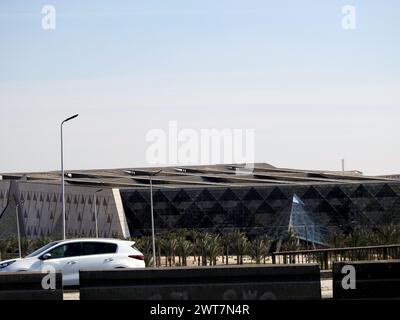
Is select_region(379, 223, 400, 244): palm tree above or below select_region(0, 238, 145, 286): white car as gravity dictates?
below

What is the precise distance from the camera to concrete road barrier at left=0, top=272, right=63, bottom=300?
14.7 meters

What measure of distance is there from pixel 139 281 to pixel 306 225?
226ft

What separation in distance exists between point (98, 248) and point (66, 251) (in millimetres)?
869

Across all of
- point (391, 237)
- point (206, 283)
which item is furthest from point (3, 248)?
point (206, 283)

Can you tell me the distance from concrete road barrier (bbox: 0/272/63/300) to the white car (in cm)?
773

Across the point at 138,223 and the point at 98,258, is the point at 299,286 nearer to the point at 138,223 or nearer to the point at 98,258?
the point at 98,258

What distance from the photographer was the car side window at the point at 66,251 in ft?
77.2

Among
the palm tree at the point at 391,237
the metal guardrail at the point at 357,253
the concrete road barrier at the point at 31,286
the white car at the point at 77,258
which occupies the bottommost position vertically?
the palm tree at the point at 391,237

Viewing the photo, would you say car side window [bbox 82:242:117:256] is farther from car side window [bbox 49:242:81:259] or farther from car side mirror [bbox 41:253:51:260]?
car side mirror [bbox 41:253:51:260]

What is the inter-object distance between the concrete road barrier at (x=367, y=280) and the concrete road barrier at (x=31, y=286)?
4586 mm

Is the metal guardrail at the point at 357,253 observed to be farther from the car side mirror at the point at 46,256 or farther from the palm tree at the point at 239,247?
the palm tree at the point at 239,247

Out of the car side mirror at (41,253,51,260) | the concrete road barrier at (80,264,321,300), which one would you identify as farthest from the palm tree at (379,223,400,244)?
the concrete road barrier at (80,264,321,300)

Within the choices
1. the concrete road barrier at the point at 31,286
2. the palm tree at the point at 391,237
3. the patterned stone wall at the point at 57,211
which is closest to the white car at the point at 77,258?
the concrete road barrier at the point at 31,286
